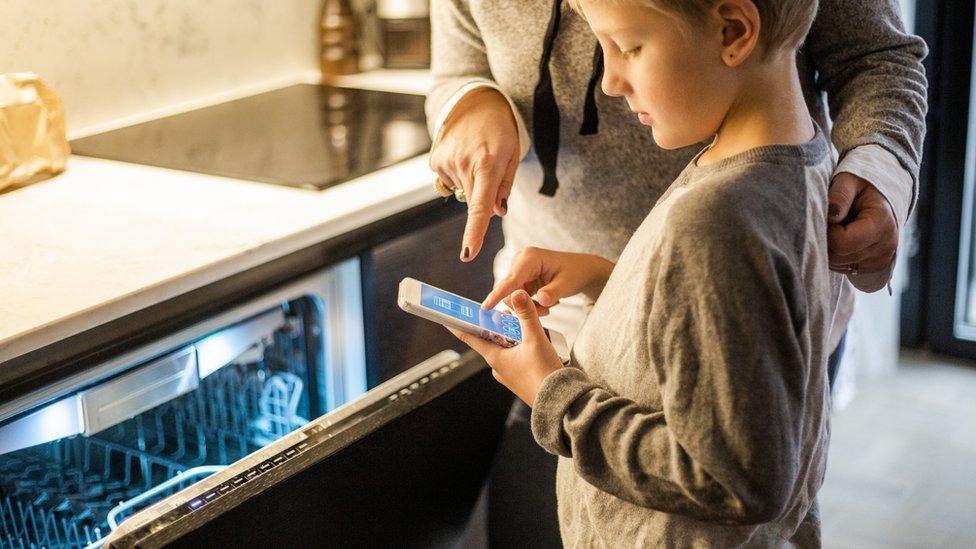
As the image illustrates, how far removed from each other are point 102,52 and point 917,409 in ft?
6.49

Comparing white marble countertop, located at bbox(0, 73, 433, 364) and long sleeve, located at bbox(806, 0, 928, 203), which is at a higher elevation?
long sleeve, located at bbox(806, 0, 928, 203)

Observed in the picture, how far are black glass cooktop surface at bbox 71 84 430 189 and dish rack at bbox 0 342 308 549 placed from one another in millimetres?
257

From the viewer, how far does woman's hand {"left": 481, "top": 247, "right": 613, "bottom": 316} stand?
988 millimetres

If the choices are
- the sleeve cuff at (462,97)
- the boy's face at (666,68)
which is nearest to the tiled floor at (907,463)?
the sleeve cuff at (462,97)

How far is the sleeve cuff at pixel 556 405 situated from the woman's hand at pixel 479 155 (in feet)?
0.70

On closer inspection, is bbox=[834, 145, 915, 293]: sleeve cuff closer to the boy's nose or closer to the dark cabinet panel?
the boy's nose

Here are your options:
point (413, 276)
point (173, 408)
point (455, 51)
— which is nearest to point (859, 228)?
point (455, 51)

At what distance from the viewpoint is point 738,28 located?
2.34ft

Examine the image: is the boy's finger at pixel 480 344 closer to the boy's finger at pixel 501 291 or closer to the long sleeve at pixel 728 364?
the boy's finger at pixel 501 291

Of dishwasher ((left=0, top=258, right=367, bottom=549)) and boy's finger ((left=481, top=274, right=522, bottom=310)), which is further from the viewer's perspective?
dishwasher ((left=0, top=258, right=367, bottom=549))

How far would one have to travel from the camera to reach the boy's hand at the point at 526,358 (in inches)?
33.2

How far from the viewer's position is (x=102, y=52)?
67.1 inches

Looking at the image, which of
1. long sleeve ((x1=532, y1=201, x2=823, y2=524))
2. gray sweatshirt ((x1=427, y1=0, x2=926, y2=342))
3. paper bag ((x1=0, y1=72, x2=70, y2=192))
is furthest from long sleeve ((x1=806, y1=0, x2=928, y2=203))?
paper bag ((x1=0, y1=72, x2=70, y2=192))

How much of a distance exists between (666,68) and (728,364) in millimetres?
216
